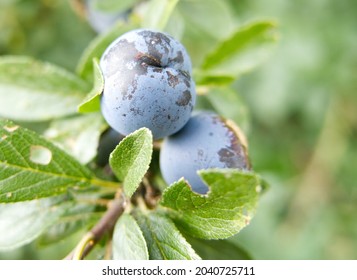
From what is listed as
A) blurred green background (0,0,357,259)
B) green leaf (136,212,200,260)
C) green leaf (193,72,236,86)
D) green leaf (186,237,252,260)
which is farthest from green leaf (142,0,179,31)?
blurred green background (0,0,357,259)

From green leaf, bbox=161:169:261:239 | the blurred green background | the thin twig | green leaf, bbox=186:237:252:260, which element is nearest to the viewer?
green leaf, bbox=161:169:261:239

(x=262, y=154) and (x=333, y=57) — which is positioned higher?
(x=333, y=57)

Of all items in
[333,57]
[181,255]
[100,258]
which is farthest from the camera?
[333,57]

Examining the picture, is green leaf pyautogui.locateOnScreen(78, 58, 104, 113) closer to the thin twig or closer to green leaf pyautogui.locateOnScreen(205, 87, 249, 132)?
the thin twig

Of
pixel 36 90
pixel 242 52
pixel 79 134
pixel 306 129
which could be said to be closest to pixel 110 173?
pixel 79 134

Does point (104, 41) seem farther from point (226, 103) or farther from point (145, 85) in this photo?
point (226, 103)

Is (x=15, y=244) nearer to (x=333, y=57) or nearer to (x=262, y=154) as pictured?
(x=262, y=154)
